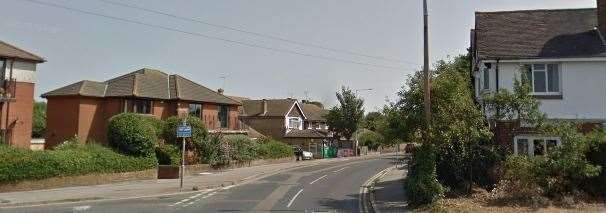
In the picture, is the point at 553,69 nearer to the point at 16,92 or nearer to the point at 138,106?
the point at 16,92

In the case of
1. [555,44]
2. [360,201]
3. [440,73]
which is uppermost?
[555,44]

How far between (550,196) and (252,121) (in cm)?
5721

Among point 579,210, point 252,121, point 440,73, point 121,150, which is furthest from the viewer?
point 252,121

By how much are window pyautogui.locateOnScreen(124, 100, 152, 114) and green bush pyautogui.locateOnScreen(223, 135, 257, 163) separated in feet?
22.4

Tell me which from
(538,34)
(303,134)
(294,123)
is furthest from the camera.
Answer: (294,123)

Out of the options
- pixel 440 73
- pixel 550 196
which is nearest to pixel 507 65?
pixel 440 73

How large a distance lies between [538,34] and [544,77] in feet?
8.61

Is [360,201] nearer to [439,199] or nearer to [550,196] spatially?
[439,199]

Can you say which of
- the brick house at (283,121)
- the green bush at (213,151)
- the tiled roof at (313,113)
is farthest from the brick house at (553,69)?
the tiled roof at (313,113)

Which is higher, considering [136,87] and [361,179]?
[136,87]

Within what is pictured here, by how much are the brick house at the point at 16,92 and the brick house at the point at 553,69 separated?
1030 inches

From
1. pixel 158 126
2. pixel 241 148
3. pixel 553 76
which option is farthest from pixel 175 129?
pixel 553 76

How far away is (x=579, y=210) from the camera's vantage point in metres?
14.7

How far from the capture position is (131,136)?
2972 centimetres
